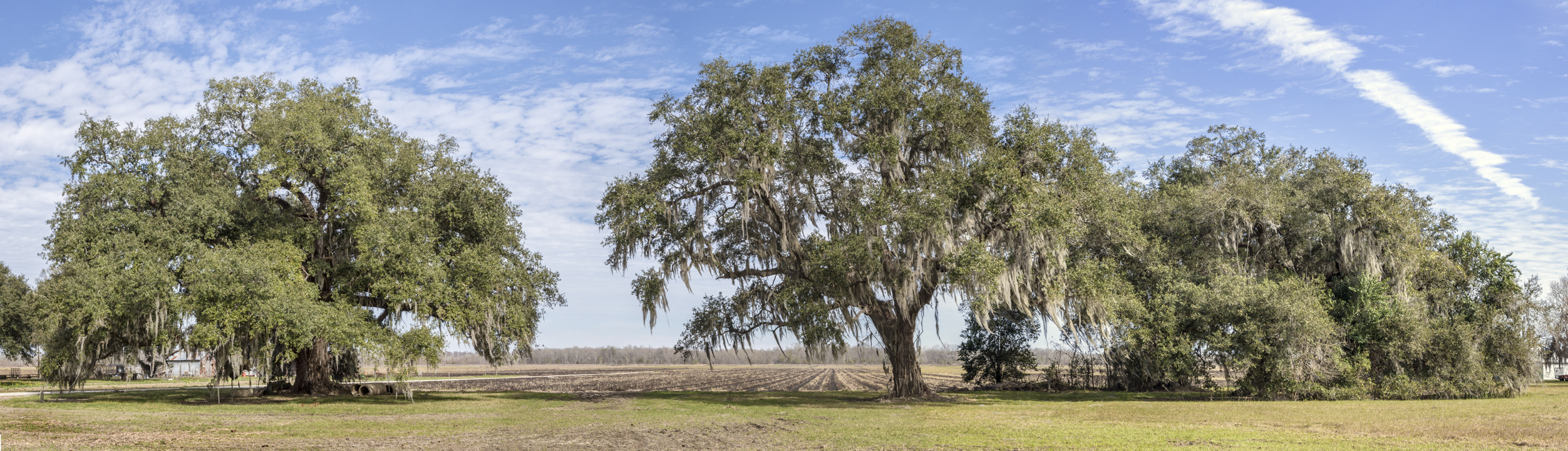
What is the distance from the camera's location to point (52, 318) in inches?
904

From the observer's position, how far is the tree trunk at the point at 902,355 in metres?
25.8

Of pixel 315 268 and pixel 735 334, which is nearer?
pixel 315 268

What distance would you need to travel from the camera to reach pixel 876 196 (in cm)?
2289

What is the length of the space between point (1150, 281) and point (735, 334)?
14367 mm

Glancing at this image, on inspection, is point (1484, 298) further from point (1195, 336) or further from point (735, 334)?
point (735, 334)

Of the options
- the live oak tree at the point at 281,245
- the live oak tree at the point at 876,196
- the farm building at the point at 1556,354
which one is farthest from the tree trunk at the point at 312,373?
the farm building at the point at 1556,354

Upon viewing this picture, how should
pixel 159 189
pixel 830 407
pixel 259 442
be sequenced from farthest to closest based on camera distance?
pixel 159 189, pixel 830 407, pixel 259 442

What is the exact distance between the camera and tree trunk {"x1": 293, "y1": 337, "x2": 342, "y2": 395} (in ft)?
92.0

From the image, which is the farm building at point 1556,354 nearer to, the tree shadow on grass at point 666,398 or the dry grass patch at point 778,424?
the dry grass patch at point 778,424

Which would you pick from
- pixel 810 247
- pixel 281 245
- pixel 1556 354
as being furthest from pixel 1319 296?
pixel 1556 354

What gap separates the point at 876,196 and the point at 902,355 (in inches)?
228

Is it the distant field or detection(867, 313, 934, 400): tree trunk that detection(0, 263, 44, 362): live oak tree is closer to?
the distant field

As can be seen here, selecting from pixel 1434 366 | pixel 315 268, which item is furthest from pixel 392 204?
pixel 1434 366

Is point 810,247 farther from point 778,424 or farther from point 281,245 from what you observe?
point 281,245
